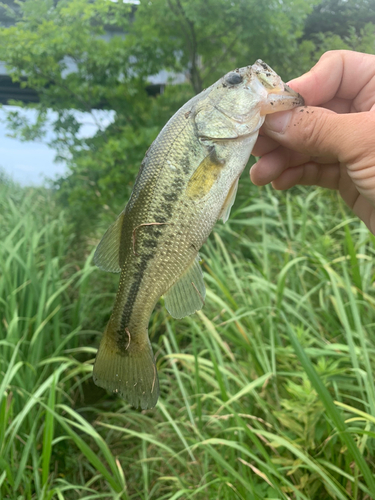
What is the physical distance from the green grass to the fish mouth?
0.77 meters

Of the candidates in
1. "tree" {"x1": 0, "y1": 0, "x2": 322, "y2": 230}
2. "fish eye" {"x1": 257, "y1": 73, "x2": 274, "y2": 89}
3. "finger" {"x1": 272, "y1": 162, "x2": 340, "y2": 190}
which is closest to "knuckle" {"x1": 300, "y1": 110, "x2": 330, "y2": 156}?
"fish eye" {"x1": 257, "y1": 73, "x2": 274, "y2": 89}

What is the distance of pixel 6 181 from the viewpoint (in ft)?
18.6

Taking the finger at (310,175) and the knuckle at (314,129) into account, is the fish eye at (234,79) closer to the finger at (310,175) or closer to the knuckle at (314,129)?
the knuckle at (314,129)

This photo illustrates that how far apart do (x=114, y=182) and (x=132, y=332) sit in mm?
3274

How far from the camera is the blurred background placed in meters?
1.56

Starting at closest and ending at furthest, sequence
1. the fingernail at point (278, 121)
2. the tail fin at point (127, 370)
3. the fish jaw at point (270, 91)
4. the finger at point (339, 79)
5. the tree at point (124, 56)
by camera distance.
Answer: the tail fin at point (127, 370) < the fish jaw at point (270, 91) < the fingernail at point (278, 121) < the finger at point (339, 79) < the tree at point (124, 56)

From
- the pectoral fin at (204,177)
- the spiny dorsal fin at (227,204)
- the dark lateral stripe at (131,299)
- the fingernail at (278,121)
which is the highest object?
the fingernail at (278,121)

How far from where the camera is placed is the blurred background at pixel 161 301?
1.56 metres

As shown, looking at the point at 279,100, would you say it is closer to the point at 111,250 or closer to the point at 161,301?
the point at 111,250

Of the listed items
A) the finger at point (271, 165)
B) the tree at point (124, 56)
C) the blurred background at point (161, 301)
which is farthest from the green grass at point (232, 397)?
the tree at point (124, 56)

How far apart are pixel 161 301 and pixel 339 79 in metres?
1.75

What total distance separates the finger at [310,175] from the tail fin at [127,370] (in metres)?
1.03

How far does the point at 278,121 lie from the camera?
1119mm

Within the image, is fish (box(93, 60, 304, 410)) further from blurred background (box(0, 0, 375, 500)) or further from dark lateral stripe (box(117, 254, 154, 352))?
blurred background (box(0, 0, 375, 500))
